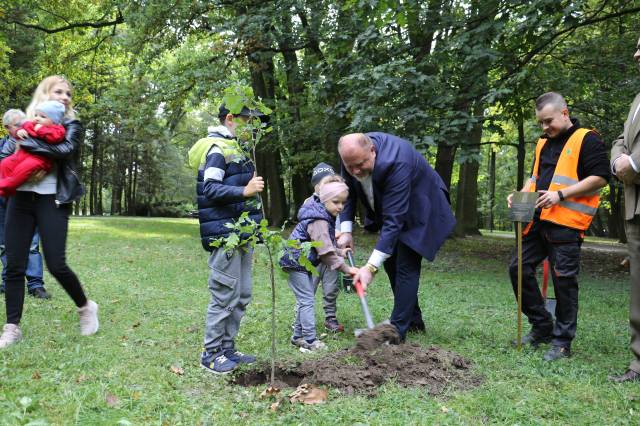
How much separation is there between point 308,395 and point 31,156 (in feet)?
9.21

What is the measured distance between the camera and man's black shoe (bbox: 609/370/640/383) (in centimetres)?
367

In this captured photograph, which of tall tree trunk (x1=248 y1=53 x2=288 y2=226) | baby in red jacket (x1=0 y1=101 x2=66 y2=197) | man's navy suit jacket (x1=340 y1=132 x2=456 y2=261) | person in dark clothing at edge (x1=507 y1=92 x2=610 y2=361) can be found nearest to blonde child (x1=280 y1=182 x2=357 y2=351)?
man's navy suit jacket (x1=340 y1=132 x2=456 y2=261)

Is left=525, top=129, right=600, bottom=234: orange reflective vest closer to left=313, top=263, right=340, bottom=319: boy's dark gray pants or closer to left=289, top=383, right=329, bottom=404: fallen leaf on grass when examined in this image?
left=313, top=263, right=340, bottom=319: boy's dark gray pants

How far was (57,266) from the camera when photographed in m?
4.32

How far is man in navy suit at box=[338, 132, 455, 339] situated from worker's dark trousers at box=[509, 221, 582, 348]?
69cm

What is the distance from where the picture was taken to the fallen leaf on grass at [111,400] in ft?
10.2

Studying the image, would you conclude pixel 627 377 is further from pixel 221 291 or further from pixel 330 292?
pixel 221 291

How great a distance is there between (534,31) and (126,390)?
769cm

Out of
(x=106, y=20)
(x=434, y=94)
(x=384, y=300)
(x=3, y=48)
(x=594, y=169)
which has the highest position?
(x=106, y=20)

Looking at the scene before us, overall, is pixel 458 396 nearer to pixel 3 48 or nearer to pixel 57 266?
pixel 57 266

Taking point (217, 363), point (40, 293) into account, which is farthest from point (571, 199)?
point (40, 293)

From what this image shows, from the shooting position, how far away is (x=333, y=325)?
5309mm

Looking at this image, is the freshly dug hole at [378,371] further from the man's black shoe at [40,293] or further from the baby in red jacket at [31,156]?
the man's black shoe at [40,293]

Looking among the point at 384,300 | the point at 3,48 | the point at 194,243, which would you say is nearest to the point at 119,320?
the point at 384,300
